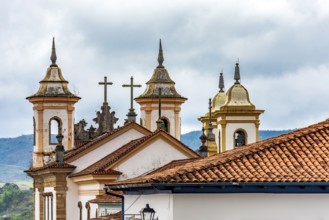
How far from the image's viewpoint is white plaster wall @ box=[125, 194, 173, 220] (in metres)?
30.8

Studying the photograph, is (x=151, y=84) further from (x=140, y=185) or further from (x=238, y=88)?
(x=140, y=185)

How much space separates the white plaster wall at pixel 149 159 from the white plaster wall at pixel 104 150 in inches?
140

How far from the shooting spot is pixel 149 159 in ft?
172

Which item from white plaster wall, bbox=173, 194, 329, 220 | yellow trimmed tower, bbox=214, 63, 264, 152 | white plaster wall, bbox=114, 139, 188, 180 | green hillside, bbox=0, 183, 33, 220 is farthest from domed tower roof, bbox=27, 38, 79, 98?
green hillside, bbox=0, 183, 33, 220

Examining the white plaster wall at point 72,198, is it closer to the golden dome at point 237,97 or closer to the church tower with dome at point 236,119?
the church tower with dome at point 236,119

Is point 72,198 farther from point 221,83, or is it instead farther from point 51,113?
point 221,83

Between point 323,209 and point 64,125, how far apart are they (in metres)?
33.2

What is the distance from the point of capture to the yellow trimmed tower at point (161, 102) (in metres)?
65.9

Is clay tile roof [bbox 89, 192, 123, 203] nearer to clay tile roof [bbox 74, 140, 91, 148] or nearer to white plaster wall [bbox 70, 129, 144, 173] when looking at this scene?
white plaster wall [bbox 70, 129, 144, 173]

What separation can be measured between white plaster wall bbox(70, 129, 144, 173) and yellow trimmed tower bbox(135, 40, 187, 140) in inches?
356

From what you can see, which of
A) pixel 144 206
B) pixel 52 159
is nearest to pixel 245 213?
pixel 144 206

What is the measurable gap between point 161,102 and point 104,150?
1000 centimetres

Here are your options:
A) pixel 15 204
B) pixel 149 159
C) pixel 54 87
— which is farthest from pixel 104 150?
pixel 15 204

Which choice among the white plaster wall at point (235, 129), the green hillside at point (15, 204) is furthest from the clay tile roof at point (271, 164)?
the green hillside at point (15, 204)
